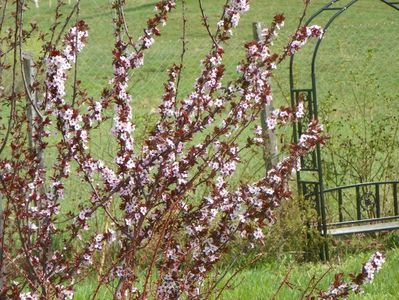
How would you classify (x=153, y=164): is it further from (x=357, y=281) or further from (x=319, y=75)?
(x=319, y=75)

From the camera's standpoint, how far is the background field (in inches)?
280

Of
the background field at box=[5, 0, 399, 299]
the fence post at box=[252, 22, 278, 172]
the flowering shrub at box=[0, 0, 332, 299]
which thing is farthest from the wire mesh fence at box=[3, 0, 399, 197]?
the flowering shrub at box=[0, 0, 332, 299]

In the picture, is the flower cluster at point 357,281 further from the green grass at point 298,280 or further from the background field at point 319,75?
the background field at point 319,75

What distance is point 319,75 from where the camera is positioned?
22.8 meters

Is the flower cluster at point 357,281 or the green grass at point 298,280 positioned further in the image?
the green grass at point 298,280

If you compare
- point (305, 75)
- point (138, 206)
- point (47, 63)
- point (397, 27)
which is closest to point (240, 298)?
point (138, 206)

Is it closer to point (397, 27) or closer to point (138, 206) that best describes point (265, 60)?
point (138, 206)

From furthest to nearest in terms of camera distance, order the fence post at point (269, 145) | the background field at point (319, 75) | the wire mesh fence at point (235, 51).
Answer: the wire mesh fence at point (235, 51) → the fence post at point (269, 145) → the background field at point (319, 75)

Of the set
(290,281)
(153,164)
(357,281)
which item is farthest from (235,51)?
(357,281)

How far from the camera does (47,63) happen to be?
391cm

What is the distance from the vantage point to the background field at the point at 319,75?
7.12 metres

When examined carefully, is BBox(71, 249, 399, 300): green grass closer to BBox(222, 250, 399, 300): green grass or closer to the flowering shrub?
BBox(222, 250, 399, 300): green grass

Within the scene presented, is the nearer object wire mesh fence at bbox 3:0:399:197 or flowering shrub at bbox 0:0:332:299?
flowering shrub at bbox 0:0:332:299

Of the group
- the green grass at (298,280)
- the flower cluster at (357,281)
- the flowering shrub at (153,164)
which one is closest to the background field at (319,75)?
the green grass at (298,280)
